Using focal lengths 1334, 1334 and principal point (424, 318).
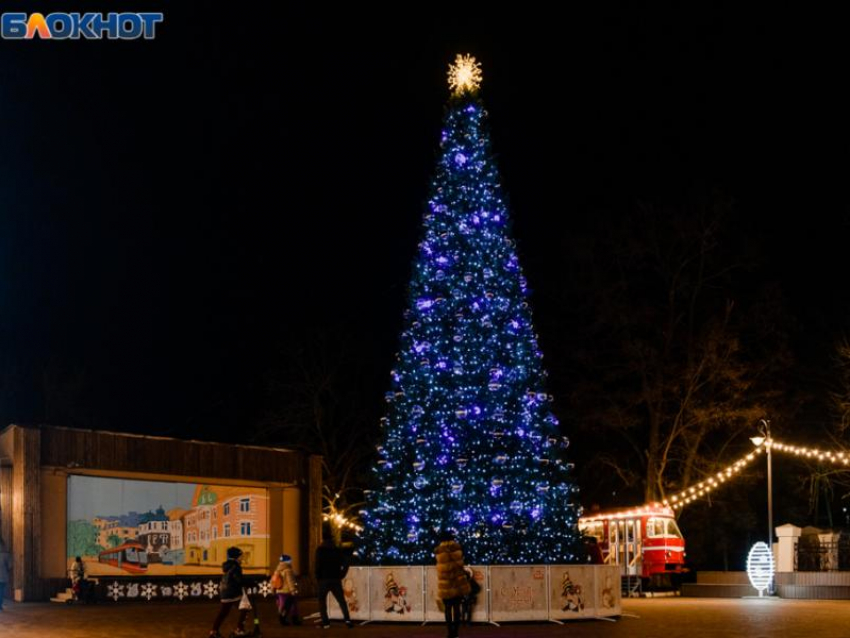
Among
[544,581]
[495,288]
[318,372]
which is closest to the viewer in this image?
[544,581]

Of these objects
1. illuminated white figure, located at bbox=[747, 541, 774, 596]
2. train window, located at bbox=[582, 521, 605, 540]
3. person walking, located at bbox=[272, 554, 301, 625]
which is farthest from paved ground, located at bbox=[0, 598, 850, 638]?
train window, located at bbox=[582, 521, 605, 540]

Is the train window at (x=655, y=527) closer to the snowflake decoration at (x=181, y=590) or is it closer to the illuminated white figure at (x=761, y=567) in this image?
the illuminated white figure at (x=761, y=567)

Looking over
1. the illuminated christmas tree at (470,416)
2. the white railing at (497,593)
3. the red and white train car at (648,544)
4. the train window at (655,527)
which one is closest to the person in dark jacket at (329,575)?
the white railing at (497,593)

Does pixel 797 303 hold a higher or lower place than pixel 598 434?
higher

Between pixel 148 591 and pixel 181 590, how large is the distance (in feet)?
3.54

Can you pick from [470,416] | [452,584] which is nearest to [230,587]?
[452,584]

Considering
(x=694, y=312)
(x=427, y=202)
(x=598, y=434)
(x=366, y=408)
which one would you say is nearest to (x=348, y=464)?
(x=366, y=408)

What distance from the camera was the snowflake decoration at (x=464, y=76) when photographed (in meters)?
26.4

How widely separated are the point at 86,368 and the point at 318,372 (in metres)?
15.4

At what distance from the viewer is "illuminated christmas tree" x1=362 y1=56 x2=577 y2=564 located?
24.2 m

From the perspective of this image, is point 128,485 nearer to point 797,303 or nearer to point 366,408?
point 366,408

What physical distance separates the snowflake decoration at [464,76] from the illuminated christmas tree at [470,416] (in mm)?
1837

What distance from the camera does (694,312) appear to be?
44281 millimetres

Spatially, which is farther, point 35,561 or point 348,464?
point 348,464
